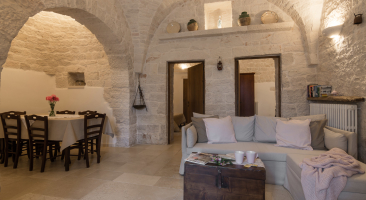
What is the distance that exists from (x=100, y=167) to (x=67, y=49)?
341cm

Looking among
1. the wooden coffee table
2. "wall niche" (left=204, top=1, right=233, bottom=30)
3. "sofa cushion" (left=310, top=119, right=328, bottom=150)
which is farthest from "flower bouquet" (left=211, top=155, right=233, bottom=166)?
"wall niche" (left=204, top=1, right=233, bottom=30)

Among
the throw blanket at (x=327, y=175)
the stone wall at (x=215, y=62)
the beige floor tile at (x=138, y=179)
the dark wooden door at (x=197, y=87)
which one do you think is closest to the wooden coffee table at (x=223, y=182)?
the throw blanket at (x=327, y=175)

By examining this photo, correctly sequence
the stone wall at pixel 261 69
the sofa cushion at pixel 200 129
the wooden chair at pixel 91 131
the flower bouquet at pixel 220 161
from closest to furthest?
1. the flower bouquet at pixel 220 161
2. the sofa cushion at pixel 200 129
3. the wooden chair at pixel 91 131
4. the stone wall at pixel 261 69

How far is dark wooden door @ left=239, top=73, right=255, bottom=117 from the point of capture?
261 inches

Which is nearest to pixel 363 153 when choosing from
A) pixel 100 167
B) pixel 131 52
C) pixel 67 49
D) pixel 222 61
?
pixel 222 61

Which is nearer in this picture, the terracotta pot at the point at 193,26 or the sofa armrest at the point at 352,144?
the sofa armrest at the point at 352,144

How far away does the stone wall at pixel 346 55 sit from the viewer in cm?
272

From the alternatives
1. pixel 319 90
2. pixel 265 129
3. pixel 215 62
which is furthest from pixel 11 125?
pixel 319 90

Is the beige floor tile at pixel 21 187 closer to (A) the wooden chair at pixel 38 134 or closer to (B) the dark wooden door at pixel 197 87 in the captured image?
(A) the wooden chair at pixel 38 134

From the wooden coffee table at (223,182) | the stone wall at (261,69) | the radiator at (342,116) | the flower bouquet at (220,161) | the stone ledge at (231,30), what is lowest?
the wooden coffee table at (223,182)

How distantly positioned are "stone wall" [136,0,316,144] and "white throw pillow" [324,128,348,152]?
4.96 ft

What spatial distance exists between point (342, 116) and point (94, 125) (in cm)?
388

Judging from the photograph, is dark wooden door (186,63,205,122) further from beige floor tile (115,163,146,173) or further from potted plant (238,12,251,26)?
beige floor tile (115,163,146,173)

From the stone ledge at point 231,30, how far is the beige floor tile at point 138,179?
10.4 feet
